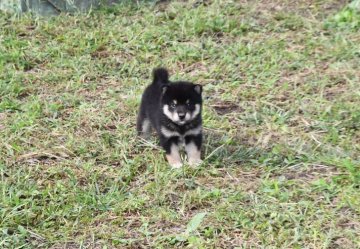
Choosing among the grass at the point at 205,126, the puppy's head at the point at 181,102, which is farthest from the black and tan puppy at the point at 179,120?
the grass at the point at 205,126

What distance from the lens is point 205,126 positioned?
625 centimetres

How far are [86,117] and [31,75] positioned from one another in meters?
1.26

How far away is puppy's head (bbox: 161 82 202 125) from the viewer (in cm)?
550

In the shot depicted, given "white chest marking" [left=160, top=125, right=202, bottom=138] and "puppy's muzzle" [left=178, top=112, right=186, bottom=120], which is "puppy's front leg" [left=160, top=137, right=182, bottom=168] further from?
"puppy's muzzle" [left=178, top=112, right=186, bottom=120]

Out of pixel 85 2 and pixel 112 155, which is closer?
pixel 112 155

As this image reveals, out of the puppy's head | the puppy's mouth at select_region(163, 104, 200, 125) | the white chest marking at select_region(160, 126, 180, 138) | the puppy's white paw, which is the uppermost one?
the puppy's head

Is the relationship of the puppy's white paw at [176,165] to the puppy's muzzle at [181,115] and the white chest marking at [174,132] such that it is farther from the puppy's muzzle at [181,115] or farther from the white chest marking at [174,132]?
the puppy's muzzle at [181,115]

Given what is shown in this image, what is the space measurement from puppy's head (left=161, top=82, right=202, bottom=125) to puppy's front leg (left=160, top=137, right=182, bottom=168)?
0.53 ft

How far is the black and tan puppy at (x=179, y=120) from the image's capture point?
552cm

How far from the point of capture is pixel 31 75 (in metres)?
7.38

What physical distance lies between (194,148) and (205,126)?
70 centimetres

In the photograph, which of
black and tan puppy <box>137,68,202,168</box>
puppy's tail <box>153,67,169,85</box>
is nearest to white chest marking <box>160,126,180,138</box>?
black and tan puppy <box>137,68,202,168</box>

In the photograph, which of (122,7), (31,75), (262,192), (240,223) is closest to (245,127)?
(262,192)

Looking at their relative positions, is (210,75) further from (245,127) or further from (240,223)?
(240,223)
